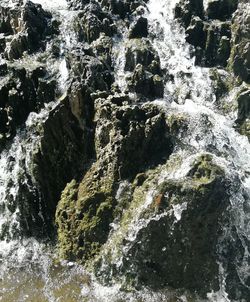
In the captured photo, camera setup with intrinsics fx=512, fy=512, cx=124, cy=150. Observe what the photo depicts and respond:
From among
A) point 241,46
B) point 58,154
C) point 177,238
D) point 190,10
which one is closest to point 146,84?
point 241,46

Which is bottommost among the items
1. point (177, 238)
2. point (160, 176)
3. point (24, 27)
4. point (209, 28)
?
point (177, 238)

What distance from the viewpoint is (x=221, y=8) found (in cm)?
3838

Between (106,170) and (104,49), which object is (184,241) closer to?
(106,170)

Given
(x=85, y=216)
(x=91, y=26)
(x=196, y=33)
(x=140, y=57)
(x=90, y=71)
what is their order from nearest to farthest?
(x=85, y=216) → (x=90, y=71) → (x=140, y=57) → (x=196, y=33) → (x=91, y=26)

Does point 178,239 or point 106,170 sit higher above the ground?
point 106,170

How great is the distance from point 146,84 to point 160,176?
8156mm

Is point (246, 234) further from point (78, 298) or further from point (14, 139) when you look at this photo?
point (14, 139)

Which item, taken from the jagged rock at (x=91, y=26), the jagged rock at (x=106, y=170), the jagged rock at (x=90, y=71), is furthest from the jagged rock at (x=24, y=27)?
the jagged rock at (x=106, y=170)

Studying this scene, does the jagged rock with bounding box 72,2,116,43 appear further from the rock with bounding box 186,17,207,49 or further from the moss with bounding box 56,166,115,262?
the moss with bounding box 56,166,115,262

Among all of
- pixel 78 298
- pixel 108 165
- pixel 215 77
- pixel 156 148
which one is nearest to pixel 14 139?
pixel 108 165

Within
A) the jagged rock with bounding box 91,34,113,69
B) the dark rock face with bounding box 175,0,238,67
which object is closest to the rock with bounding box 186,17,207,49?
the dark rock face with bounding box 175,0,238,67

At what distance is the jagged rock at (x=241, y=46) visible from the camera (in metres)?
33.8

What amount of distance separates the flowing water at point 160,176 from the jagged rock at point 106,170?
46.1 inches

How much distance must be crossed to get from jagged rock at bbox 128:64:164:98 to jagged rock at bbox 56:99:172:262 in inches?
169
